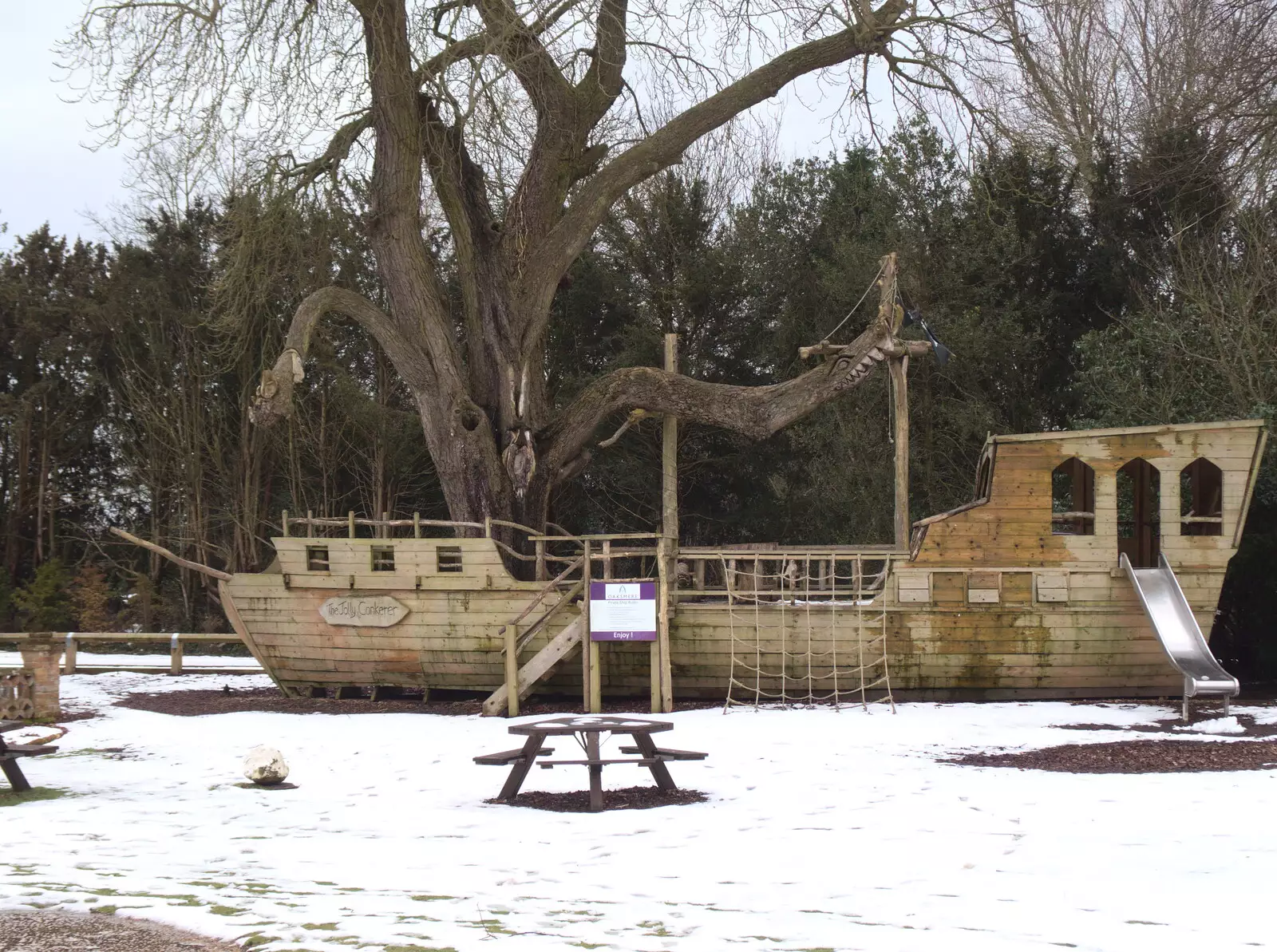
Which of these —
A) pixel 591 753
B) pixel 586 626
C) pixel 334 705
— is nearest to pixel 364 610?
pixel 334 705

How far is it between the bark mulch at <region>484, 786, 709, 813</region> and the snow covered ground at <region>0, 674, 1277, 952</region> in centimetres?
19

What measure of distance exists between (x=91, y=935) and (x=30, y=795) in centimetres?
399

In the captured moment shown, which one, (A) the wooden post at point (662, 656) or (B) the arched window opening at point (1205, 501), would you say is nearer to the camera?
(A) the wooden post at point (662, 656)

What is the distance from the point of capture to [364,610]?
1389cm

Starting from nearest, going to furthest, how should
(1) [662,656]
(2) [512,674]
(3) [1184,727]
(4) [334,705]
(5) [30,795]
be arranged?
1. (5) [30,795]
2. (3) [1184,727]
3. (2) [512,674]
4. (1) [662,656]
5. (4) [334,705]

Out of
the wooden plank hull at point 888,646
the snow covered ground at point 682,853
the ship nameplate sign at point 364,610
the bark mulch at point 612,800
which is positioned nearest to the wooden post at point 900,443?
the wooden plank hull at point 888,646

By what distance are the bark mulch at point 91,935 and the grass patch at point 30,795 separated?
10.8 ft

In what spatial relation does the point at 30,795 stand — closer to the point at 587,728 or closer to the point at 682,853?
the point at 587,728

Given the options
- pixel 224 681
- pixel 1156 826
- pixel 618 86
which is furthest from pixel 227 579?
pixel 1156 826

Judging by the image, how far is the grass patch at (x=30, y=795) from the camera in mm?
8211

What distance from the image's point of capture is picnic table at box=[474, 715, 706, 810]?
7906mm

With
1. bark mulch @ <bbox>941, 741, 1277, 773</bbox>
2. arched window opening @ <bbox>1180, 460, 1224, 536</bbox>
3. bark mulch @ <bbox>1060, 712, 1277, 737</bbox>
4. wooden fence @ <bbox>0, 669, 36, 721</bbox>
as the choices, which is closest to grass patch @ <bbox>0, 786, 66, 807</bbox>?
wooden fence @ <bbox>0, 669, 36, 721</bbox>

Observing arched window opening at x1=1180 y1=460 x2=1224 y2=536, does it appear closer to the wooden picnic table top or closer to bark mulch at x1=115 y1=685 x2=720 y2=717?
bark mulch at x1=115 y1=685 x2=720 y2=717

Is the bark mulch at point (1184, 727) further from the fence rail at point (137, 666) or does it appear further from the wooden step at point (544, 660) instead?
the fence rail at point (137, 666)
